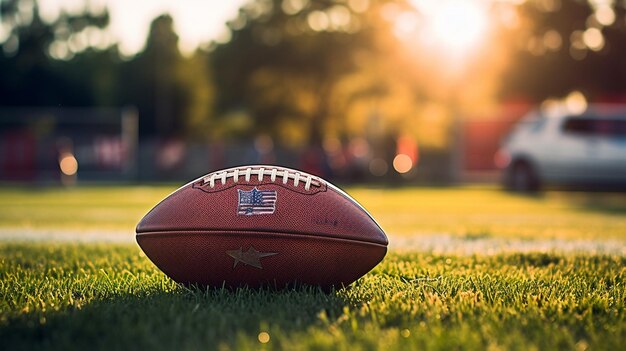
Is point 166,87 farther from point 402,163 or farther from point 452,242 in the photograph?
point 452,242

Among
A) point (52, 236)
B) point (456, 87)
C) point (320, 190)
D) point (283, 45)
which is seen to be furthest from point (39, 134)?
point (320, 190)

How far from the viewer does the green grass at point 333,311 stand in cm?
227

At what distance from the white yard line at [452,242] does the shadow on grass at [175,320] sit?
7.64ft

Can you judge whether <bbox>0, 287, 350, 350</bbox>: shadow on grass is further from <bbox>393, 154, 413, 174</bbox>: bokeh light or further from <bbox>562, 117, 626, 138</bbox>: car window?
<bbox>393, 154, 413, 174</bbox>: bokeh light

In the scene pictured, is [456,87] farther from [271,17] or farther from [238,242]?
[238,242]

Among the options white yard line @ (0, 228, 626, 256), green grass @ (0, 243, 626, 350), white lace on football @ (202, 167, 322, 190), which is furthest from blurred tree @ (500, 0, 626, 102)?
white lace on football @ (202, 167, 322, 190)

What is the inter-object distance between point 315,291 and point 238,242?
1.22 ft

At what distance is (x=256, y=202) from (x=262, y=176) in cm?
12

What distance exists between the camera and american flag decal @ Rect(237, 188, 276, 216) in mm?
3057

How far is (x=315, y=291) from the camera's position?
123 inches

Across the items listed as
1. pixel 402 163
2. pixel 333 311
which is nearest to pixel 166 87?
pixel 402 163

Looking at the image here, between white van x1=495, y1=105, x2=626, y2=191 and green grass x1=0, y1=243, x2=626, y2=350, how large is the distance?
40.4 feet

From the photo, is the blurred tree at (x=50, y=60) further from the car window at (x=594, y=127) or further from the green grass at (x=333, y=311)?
the green grass at (x=333, y=311)

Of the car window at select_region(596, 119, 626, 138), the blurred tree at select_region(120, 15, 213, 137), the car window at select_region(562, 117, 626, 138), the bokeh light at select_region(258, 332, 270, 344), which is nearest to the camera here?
the bokeh light at select_region(258, 332, 270, 344)
